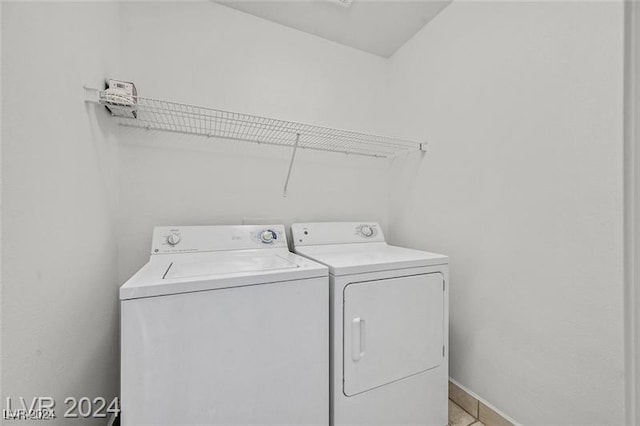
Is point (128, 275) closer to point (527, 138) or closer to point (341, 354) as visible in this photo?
point (341, 354)

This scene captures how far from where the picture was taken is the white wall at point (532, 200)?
0.98 meters

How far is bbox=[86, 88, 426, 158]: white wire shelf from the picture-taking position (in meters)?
1.45

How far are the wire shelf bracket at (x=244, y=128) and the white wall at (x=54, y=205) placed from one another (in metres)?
0.22

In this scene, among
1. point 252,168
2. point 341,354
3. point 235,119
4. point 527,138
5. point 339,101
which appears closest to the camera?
point 341,354

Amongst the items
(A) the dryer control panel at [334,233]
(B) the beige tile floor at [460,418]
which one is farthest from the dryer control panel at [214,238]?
(B) the beige tile floor at [460,418]

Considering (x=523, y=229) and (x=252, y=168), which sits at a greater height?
(x=252, y=168)

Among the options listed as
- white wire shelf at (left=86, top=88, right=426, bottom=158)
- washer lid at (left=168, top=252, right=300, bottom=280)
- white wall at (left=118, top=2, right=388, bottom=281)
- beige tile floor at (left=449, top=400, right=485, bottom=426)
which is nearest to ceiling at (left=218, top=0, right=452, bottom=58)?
white wall at (left=118, top=2, right=388, bottom=281)

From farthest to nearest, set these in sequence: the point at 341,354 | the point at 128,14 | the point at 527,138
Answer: the point at 128,14 < the point at 527,138 < the point at 341,354

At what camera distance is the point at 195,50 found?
1645 mm

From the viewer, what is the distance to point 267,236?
1.63 m

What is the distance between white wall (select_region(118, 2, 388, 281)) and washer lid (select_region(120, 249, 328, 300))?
39cm

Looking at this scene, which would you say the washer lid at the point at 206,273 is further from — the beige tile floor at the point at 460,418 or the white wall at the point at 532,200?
the beige tile floor at the point at 460,418

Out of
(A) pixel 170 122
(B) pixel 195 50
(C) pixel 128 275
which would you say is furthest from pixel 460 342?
(B) pixel 195 50

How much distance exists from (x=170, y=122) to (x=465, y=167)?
1.86 metres
